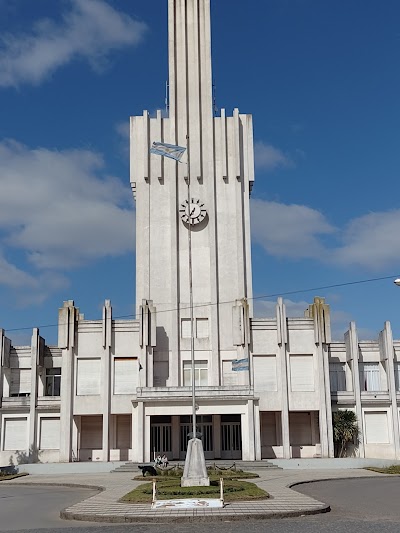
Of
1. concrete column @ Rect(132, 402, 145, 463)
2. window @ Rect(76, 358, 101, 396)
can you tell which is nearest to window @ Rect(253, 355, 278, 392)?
concrete column @ Rect(132, 402, 145, 463)

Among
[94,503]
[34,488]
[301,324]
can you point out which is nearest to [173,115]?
[301,324]

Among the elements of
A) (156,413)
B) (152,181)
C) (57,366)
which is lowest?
(156,413)

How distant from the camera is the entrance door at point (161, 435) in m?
48.6

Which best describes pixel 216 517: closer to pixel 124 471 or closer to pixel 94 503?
pixel 94 503

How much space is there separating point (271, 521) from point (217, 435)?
99.7 ft

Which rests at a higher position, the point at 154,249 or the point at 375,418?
the point at 154,249

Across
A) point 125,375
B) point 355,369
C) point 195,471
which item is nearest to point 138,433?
point 125,375

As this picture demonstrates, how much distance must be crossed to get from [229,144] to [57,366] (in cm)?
2301

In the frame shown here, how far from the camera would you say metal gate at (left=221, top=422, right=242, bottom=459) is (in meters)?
48.7

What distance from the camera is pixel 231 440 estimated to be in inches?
1930

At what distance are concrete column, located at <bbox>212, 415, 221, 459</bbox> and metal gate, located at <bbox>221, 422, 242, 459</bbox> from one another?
0.79 ft

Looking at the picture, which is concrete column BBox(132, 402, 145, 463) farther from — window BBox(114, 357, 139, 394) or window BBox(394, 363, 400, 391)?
window BBox(394, 363, 400, 391)

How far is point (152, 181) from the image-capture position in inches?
2203

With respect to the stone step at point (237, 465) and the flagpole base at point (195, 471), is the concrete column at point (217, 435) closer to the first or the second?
the stone step at point (237, 465)
